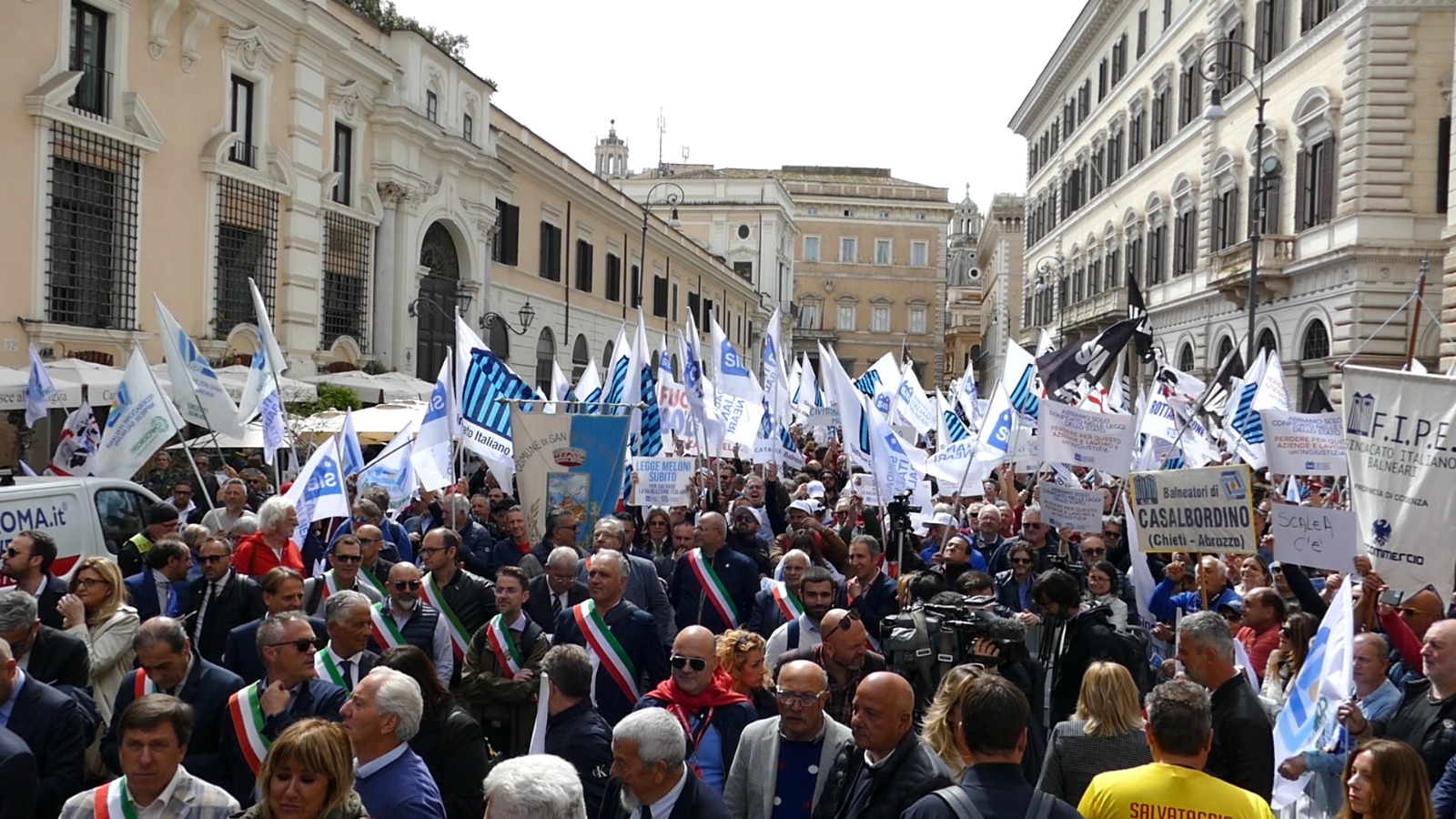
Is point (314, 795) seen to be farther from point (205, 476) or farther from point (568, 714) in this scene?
point (205, 476)

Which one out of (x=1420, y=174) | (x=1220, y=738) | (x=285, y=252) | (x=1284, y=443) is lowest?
(x=1220, y=738)

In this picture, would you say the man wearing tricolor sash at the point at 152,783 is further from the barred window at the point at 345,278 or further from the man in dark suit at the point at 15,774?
the barred window at the point at 345,278

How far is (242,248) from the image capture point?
22938 millimetres

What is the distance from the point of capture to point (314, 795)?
12.4 ft

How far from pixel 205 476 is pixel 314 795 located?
1323 centimetres

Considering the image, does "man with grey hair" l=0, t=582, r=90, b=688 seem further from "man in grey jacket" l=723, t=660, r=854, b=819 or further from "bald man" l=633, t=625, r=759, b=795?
"man in grey jacket" l=723, t=660, r=854, b=819

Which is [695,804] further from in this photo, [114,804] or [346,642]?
[346,642]

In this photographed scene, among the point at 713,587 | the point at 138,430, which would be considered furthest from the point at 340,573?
the point at 138,430

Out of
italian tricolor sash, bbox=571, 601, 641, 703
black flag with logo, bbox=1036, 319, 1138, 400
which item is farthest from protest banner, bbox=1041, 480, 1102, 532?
italian tricolor sash, bbox=571, 601, 641, 703

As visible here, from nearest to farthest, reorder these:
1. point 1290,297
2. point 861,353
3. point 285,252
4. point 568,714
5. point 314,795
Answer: point 314,795
point 568,714
point 285,252
point 1290,297
point 861,353

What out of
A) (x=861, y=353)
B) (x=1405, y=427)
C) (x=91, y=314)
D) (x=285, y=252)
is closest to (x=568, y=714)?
(x=1405, y=427)

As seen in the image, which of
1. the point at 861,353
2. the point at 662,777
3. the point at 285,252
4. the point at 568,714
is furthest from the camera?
the point at 861,353

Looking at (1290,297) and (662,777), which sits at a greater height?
(1290,297)

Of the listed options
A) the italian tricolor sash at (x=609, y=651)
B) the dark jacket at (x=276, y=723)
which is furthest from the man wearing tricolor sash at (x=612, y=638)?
the dark jacket at (x=276, y=723)
